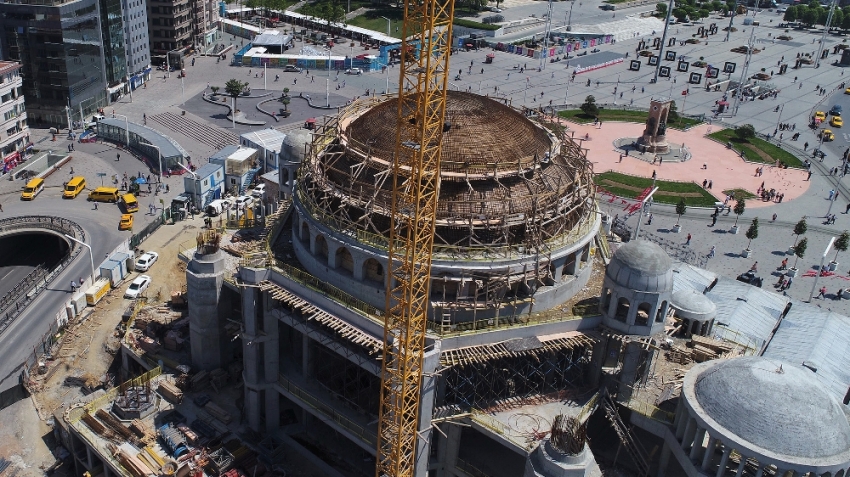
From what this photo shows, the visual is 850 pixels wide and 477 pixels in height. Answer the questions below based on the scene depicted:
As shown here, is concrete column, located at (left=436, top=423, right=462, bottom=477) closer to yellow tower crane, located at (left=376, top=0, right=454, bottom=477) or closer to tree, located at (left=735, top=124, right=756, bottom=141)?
yellow tower crane, located at (left=376, top=0, right=454, bottom=477)

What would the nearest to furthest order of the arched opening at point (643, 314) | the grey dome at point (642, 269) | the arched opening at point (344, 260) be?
the grey dome at point (642, 269) → the arched opening at point (643, 314) → the arched opening at point (344, 260)

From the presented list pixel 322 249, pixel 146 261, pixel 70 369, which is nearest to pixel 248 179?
pixel 146 261

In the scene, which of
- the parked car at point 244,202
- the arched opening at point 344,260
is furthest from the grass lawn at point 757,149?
the arched opening at point 344,260

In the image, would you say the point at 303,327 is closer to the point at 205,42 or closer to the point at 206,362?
Answer: the point at 206,362

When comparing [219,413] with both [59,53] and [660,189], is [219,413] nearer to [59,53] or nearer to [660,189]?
[660,189]

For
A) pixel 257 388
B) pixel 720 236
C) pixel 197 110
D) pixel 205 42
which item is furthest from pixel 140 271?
pixel 205 42

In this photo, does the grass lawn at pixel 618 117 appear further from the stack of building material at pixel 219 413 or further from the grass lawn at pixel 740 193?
the stack of building material at pixel 219 413
